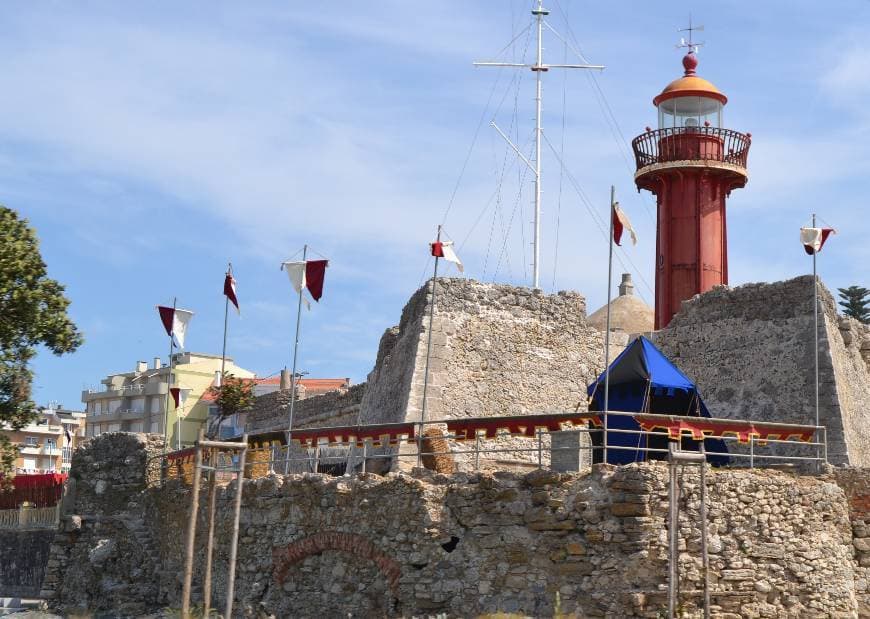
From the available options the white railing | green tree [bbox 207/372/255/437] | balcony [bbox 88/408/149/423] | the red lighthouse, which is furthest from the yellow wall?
the red lighthouse

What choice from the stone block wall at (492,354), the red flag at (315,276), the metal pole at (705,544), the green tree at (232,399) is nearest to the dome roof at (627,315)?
the stone block wall at (492,354)

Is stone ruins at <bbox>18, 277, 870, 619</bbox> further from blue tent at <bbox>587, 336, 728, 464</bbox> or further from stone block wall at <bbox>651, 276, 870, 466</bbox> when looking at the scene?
blue tent at <bbox>587, 336, 728, 464</bbox>

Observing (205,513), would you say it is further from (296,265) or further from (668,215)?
(668,215)

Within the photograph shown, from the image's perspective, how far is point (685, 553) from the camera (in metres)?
17.4

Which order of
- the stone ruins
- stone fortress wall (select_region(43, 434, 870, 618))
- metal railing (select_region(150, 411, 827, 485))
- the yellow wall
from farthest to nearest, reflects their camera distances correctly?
the yellow wall < metal railing (select_region(150, 411, 827, 485)) < the stone ruins < stone fortress wall (select_region(43, 434, 870, 618))

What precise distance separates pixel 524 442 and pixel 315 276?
5120 mm

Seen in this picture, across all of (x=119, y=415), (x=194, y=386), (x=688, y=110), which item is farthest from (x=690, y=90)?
(x=119, y=415)

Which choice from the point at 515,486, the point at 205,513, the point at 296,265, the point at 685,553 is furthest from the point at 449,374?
the point at 685,553

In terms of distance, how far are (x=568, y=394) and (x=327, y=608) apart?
8329 millimetres

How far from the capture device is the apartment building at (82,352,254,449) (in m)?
63.0

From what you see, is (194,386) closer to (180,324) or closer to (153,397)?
(153,397)

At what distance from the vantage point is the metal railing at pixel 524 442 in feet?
61.4

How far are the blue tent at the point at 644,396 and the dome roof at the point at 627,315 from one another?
13.9 m

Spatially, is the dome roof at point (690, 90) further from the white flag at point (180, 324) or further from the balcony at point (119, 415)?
the balcony at point (119, 415)
